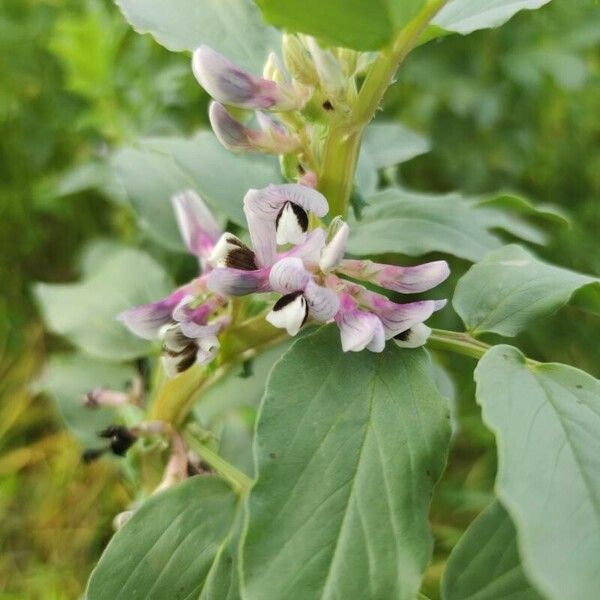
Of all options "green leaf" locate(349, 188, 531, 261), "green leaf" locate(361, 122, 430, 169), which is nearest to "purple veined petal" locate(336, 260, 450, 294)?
"green leaf" locate(349, 188, 531, 261)

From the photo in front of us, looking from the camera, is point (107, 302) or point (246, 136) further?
point (107, 302)

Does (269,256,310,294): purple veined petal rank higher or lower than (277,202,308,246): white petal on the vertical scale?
lower

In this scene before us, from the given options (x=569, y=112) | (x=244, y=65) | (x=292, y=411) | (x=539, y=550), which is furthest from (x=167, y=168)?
(x=569, y=112)

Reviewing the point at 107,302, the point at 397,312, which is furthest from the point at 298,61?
the point at 107,302

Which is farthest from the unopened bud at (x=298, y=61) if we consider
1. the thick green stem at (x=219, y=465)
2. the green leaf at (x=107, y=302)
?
the green leaf at (x=107, y=302)

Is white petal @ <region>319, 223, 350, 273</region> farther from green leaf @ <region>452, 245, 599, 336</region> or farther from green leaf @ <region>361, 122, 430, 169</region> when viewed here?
green leaf @ <region>361, 122, 430, 169</region>

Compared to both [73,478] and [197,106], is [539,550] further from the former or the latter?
[197,106]

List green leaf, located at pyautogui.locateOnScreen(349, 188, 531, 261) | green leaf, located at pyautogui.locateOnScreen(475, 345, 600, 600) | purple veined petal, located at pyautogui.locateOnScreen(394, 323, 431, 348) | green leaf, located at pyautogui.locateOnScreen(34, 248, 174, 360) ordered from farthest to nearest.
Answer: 1. green leaf, located at pyautogui.locateOnScreen(34, 248, 174, 360)
2. green leaf, located at pyautogui.locateOnScreen(349, 188, 531, 261)
3. purple veined petal, located at pyautogui.locateOnScreen(394, 323, 431, 348)
4. green leaf, located at pyautogui.locateOnScreen(475, 345, 600, 600)

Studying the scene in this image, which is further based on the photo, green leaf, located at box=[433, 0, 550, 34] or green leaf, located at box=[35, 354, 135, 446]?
green leaf, located at box=[35, 354, 135, 446]

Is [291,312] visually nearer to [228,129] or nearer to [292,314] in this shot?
[292,314]
